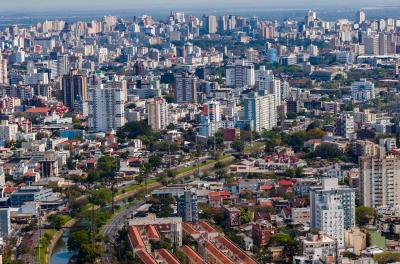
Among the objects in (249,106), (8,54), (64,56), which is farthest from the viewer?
(8,54)

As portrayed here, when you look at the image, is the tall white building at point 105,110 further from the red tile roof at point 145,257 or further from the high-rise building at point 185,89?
the red tile roof at point 145,257

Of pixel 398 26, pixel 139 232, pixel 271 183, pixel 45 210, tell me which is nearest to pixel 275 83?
pixel 271 183

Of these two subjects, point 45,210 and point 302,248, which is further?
point 45,210

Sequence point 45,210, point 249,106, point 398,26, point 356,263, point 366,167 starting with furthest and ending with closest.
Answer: point 398,26 → point 249,106 → point 45,210 → point 366,167 → point 356,263

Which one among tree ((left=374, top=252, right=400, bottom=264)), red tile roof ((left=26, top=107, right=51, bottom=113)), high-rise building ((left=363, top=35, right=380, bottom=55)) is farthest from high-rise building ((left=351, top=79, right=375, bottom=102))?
tree ((left=374, top=252, right=400, bottom=264))

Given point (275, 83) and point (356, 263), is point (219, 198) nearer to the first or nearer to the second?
point (356, 263)

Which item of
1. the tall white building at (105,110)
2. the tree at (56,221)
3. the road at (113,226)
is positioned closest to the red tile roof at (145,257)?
the road at (113,226)
